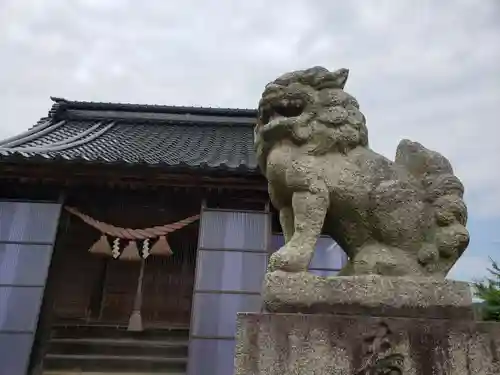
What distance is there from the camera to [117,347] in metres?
7.44

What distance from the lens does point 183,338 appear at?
7973 mm

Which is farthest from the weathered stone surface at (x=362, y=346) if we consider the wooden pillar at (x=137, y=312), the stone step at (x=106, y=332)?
the stone step at (x=106, y=332)

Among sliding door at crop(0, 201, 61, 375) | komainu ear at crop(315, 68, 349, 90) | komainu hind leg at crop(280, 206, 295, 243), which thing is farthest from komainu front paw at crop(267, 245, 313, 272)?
sliding door at crop(0, 201, 61, 375)

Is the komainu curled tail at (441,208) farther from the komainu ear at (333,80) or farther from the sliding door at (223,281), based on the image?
the sliding door at (223,281)

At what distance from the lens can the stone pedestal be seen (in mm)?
2094

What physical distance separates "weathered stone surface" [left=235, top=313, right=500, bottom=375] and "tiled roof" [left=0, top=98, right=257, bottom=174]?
5.09m

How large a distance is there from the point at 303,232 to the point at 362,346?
646 millimetres

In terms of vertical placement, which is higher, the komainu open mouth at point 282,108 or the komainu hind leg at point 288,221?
the komainu open mouth at point 282,108

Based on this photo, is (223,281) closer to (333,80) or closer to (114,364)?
(114,364)

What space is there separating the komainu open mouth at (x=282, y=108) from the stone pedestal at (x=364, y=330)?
1.01 metres

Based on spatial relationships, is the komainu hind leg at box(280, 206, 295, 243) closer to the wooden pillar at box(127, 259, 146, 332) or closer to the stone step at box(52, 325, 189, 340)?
the wooden pillar at box(127, 259, 146, 332)

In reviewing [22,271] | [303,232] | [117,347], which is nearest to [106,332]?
[117,347]

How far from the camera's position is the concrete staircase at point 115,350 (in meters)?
7.07

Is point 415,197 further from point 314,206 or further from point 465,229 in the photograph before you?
point 314,206
